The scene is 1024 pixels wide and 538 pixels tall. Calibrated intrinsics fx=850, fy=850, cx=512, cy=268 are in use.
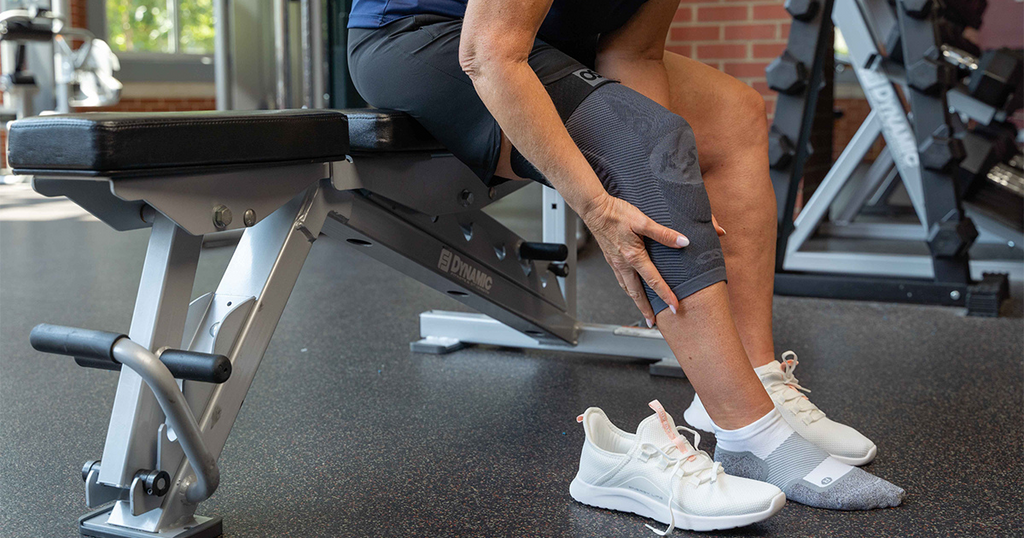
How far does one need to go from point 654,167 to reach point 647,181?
0.02m

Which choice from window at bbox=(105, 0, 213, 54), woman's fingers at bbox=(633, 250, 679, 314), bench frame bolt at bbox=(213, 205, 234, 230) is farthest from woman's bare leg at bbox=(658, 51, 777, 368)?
window at bbox=(105, 0, 213, 54)

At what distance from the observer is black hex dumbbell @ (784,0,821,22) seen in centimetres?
212

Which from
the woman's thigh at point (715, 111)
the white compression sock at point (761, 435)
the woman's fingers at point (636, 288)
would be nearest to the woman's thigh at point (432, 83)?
the woman's fingers at point (636, 288)

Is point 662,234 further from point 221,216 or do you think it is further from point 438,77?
point 221,216

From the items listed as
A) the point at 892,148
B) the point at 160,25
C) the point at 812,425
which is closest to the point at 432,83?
the point at 812,425

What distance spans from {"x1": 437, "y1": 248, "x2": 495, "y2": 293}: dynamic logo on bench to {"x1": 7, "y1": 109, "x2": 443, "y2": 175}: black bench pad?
14.2 inches

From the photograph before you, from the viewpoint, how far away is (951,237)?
2074 mm

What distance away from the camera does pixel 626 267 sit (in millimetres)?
910

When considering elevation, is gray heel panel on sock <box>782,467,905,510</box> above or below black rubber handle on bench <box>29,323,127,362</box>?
below

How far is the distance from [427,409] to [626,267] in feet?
1.84

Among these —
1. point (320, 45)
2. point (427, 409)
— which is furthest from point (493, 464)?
point (320, 45)

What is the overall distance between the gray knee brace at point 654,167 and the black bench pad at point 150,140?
31cm

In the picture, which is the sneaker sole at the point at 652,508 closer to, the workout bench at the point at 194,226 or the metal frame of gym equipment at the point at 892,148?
the workout bench at the point at 194,226

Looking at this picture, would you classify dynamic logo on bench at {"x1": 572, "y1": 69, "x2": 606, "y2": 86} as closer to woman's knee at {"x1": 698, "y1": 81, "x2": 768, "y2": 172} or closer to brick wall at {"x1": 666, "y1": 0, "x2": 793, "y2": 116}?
woman's knee at {"x1": 698, "y1": 81, "x2": 768, "y2": 172}
